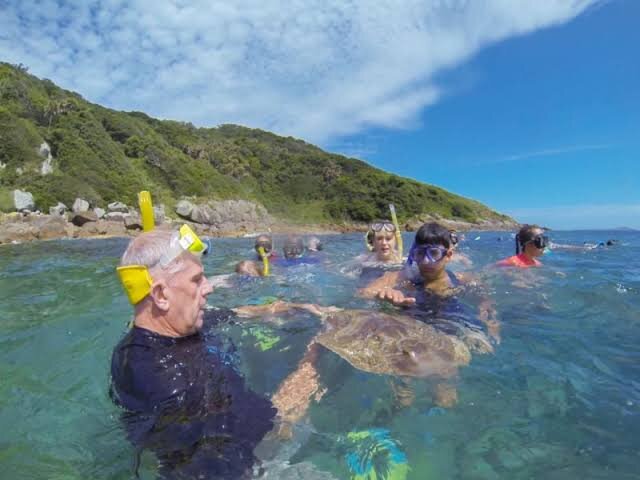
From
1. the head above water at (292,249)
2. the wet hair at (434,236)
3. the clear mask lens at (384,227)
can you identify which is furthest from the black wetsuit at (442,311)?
the head above water at (292,249)

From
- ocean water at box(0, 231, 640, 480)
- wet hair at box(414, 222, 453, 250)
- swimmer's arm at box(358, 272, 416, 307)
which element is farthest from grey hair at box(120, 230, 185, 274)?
wet hair at box(414, 222, 453, 250)

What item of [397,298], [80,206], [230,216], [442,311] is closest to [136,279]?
[397,298]

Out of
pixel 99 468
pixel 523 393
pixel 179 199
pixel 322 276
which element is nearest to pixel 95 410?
pixel 99 468

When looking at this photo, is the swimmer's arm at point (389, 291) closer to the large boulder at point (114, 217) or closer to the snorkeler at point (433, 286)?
the snorkeler at point (433, 286)

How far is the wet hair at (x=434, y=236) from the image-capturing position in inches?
171

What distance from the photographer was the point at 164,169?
196 feet

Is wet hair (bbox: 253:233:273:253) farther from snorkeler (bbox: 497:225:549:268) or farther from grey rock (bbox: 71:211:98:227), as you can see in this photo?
Answer: grey rock (bbox: 71:211:98:227)

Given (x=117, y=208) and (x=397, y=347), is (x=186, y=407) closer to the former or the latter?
(x=397, y=347)

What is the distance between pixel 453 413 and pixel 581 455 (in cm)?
69

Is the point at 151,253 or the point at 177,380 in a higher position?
the point at 151,253

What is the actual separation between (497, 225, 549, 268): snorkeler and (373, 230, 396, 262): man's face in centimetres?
192

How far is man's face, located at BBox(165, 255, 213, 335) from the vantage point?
227 centimetres

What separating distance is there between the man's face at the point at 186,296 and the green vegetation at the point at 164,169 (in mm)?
41144

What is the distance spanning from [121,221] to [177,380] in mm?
37039
